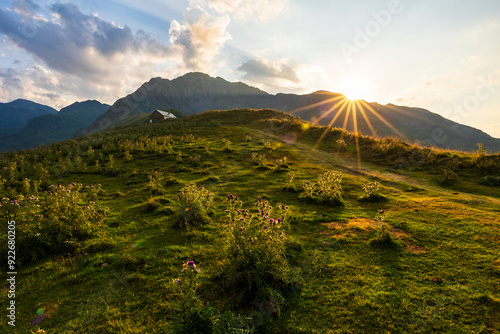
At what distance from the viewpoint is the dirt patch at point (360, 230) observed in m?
6.04

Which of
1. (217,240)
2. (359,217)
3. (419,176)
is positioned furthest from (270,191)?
(419,176)

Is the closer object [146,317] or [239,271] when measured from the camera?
[146,317]

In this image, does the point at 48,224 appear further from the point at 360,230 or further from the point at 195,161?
the point at 195,161

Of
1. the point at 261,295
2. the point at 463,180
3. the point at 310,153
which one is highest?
the point at 310,153

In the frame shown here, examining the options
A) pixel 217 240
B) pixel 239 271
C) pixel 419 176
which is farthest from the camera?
pixel 419 176

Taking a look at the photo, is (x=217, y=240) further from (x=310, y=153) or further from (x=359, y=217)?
(x=310, y=153)

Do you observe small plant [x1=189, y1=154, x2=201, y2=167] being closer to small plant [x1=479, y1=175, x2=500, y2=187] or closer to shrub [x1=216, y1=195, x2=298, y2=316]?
shrub [x1=216, y1=195, x2=298, y2=316]

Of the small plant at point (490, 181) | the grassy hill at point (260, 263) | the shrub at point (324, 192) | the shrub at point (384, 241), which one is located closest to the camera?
the grassy hill at point (260, 263)

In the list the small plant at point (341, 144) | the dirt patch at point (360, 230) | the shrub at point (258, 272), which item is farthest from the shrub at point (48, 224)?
the small plant at point (341, 144)

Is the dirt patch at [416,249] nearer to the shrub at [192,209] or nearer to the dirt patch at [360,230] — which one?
the dirt patch at [360,230]

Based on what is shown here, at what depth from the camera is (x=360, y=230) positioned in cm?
691

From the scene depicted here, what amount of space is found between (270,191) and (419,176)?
35.1 feet

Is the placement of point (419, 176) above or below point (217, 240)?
above

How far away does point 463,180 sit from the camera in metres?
13.0
